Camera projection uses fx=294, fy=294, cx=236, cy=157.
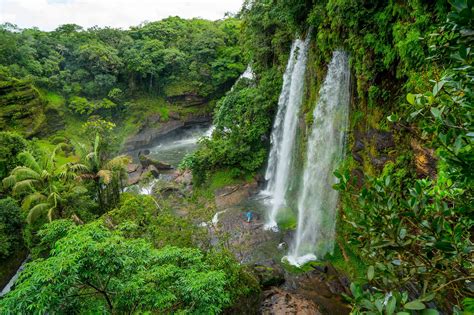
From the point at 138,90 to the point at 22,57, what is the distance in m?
9.98

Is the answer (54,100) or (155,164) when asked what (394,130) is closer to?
(155,164)

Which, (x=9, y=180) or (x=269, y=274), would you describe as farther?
(x=9, y=180)

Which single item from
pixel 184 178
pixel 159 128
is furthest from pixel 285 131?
pixel 159 128

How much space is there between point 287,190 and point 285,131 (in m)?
2.78

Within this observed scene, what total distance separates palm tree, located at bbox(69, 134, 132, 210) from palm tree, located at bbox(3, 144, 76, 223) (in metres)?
0.67

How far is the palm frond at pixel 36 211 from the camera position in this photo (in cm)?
1005

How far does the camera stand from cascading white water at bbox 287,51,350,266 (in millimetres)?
9305

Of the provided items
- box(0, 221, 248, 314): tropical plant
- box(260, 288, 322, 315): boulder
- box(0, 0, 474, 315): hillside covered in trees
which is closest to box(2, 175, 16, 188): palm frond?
Result: box(0, 0, 474, 315): hillside covered in trees

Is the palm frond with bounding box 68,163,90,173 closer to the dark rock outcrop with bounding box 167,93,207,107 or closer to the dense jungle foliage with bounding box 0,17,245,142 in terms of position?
the dense jungle foliage with bounding box 0,17,245,142

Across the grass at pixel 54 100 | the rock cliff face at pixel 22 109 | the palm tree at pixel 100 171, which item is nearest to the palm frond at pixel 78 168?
the palm tree at pixel 100 171

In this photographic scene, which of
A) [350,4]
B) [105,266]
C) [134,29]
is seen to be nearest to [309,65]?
[350,4]

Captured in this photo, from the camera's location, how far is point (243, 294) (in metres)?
7.20

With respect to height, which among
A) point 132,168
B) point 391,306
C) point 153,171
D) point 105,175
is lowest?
point 153,171

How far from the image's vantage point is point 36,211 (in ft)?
33.2
